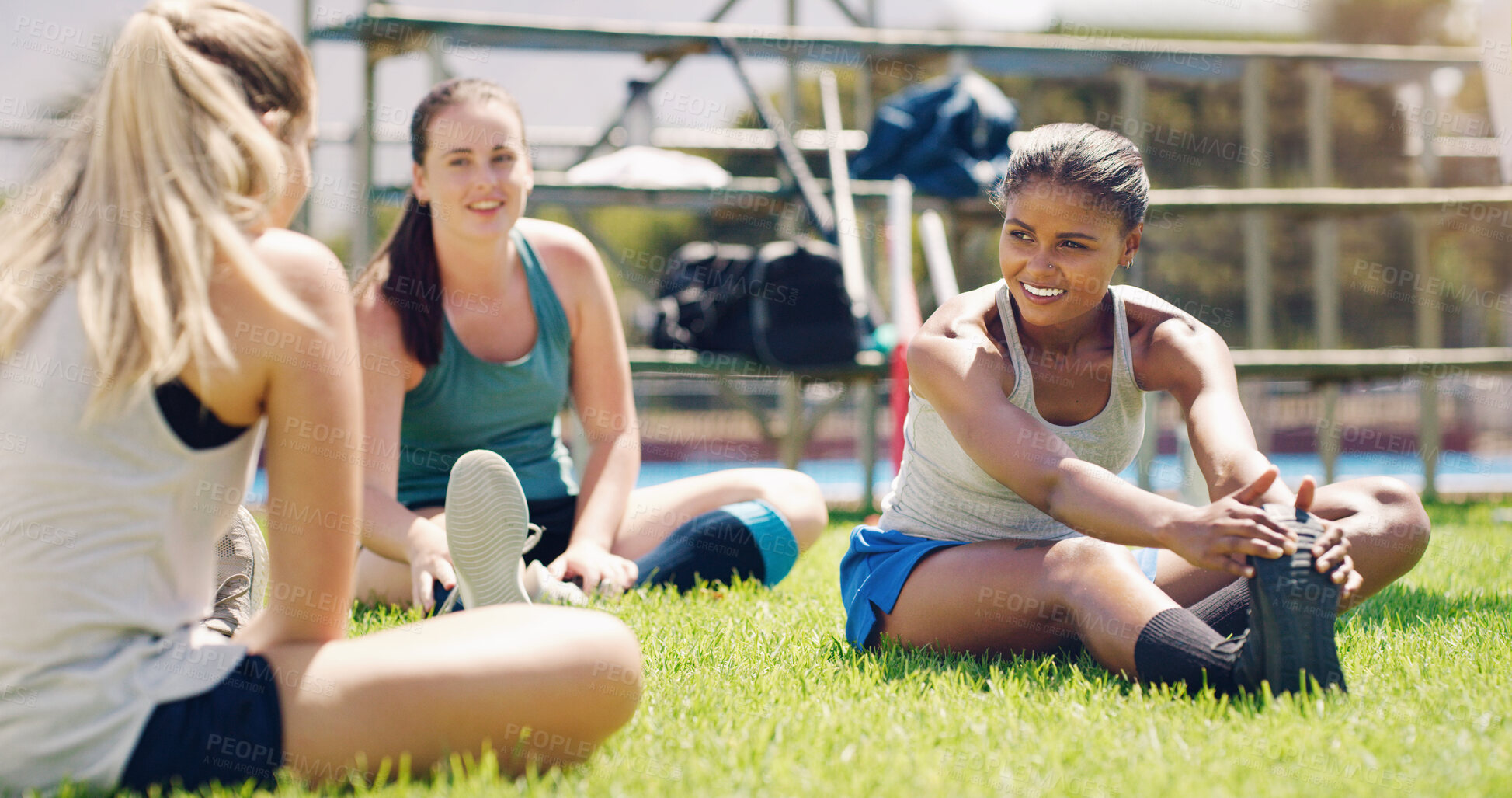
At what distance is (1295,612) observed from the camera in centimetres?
165

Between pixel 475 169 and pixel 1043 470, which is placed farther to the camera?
pixel 475 169

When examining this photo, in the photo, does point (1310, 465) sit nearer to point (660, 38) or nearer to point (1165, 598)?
point (660, 38)

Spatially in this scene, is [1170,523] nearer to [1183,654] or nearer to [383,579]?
[1183,654]

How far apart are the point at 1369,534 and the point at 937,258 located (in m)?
3.47

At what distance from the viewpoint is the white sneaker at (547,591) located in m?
2.54

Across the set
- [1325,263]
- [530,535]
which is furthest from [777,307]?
[1325,263]

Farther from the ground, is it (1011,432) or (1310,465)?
(1011,432)

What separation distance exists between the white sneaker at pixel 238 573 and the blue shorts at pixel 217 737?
0.77m

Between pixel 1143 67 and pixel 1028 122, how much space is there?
3962 millimetres

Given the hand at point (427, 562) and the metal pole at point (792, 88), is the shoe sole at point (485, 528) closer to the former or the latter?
the hand at point (427, 562)

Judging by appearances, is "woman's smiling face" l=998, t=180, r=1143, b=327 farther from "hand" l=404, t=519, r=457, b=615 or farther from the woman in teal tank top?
"hand" l=404, t=519, r=457, b=615

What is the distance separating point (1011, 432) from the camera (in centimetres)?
193

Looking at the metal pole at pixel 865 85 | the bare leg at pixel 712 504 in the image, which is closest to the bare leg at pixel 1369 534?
the bare leg at pixel 712 504

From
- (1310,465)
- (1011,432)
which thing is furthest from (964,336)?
(1310,465)
